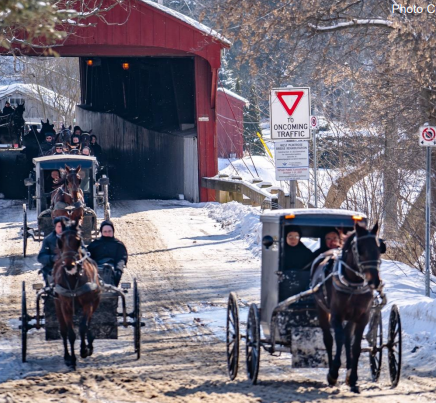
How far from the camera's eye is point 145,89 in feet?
129

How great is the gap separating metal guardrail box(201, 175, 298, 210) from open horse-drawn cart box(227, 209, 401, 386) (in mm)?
10161

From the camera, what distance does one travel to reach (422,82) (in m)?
17.0

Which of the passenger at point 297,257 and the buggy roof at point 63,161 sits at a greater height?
the buggy roof at point 63,161

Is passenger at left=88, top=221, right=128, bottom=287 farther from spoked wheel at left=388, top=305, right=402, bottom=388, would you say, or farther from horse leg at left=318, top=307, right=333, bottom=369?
spoked wheel at left=388, top=305, right=402, bottom=388

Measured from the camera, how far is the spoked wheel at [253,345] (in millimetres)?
8625

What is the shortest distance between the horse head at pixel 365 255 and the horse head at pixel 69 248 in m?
3.09

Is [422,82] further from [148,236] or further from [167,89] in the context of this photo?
[167,89]

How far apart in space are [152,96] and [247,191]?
1368 centimetres

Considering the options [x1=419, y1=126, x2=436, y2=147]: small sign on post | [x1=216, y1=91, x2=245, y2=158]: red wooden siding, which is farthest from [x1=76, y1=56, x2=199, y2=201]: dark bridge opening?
[x1=419, y1=126, x2=436, y2=147]: small sign on post

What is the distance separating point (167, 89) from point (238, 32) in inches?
664

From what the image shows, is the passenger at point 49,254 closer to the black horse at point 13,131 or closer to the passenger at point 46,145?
the passenger at point 46,145

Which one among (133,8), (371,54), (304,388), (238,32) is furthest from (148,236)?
(304,388)

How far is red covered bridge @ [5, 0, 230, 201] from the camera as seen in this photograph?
28.5 meters

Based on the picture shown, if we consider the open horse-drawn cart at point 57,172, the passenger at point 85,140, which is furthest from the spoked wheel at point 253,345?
the passenger at point 85,140
